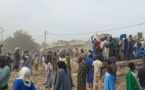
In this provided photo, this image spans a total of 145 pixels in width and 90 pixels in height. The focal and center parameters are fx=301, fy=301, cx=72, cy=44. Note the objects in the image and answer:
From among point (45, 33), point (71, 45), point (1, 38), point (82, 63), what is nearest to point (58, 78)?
point (82, 63)

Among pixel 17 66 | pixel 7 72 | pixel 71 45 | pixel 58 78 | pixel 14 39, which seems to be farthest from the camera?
pixel 14 39

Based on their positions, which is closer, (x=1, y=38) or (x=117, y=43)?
(x=117, y=43)

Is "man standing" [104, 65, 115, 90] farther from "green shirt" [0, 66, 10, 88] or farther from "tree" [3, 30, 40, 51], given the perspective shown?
"tree" [3, 30, 40, 51]

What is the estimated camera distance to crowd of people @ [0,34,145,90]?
24.6ft

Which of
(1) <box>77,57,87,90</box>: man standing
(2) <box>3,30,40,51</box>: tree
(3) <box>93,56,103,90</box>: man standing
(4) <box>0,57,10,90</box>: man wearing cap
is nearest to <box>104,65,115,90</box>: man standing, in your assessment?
(4) <box>0,57,10,90</box>: man wearing cap

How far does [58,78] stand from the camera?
851 cm

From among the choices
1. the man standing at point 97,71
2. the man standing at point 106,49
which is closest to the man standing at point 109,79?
the man standing at point 97,71

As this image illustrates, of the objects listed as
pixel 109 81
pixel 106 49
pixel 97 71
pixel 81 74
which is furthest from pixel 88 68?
pixel 106 49

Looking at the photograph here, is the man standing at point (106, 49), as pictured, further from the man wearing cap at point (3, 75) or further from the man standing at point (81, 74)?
the man wearing cap at point (3, 75)

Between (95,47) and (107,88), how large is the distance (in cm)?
968

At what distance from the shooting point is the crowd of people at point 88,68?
296 inches

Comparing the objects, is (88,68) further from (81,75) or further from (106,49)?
(106,49)

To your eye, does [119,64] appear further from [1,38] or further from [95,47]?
[1,38]

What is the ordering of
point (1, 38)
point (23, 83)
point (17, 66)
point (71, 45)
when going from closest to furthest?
point (23, 83), point (17, 66), point (71, 45), point (1, 38)
